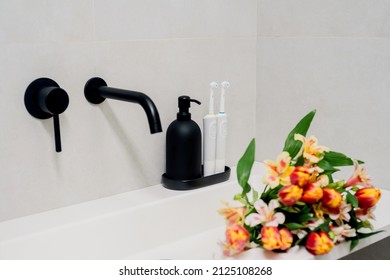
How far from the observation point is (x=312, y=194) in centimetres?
77

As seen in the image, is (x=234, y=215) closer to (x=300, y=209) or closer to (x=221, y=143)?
(x=300, y=209)

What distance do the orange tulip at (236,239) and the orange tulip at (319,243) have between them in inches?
4.1

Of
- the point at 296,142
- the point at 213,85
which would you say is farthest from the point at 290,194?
the point at 213,85

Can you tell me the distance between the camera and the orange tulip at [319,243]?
2.50ft

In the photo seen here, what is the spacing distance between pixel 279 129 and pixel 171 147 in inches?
14.6

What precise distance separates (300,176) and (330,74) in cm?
54

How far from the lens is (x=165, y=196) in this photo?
1.13 m

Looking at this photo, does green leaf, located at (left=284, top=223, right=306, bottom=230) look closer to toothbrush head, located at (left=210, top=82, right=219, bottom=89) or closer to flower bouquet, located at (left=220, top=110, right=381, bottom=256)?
flower bouquet, located at (left=220, top=110, right=381, bottom=256)

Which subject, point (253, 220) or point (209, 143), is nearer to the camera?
point (253, 220)

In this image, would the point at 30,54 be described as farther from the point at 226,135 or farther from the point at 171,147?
the point at 226,135

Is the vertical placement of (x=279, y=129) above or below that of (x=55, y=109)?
below

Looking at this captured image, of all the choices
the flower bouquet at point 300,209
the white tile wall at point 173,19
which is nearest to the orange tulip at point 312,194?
the flower bouquet at point 300,209

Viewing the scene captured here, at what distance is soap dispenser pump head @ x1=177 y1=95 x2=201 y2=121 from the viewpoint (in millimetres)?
1149
